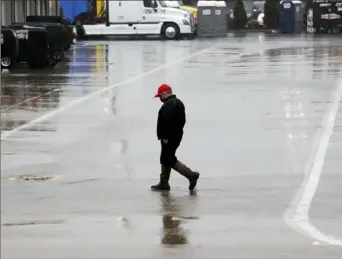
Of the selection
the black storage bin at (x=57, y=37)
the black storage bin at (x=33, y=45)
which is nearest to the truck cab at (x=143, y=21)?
the black storage bin at (x=57, y=37)

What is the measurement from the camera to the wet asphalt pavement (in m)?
8.03

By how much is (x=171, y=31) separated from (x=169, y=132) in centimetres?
3894

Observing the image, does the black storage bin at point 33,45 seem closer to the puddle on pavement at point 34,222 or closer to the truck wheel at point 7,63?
the truck wheel at point 7,63

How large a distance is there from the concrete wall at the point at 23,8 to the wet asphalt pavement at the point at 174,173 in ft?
59.8

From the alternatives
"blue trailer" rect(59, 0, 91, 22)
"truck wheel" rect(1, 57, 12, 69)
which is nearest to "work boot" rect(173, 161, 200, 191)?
"truck wheel" rect(1, 57, 12, 69)

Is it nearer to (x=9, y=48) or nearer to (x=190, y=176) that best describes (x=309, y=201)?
(x=190, y=176)

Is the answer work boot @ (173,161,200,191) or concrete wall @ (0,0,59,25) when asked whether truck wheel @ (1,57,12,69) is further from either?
work boot @ (173,161,200,191)

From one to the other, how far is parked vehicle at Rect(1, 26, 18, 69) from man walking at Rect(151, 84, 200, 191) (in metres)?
17.3

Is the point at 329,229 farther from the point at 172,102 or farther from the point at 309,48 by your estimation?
the point at 309,48

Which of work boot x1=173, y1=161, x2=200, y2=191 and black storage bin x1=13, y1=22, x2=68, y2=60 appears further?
black storage bin x1=13, y1=22, x2=68, y2=60

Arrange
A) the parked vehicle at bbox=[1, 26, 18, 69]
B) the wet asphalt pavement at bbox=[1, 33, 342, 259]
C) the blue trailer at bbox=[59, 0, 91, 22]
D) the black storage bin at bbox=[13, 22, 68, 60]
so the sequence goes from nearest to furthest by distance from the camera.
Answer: the wet asphalt pavement at bbox=[1, 33, 342, 259]
the parked vehicle at bbox=[1, 26, 18, 69]
the black storage bin at bbox=[13, 22, 68, 60]
the blue trailer at bbox=[59, 0, 91, 22]

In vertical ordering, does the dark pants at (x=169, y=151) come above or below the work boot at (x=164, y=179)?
above

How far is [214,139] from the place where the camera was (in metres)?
14.0

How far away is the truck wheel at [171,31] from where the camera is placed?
48688 millimetres
